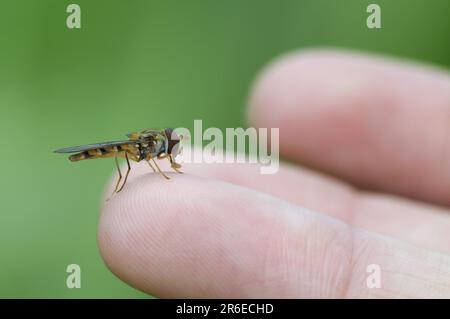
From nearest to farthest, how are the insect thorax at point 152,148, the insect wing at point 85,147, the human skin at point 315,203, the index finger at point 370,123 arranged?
the human skin at point 315,203, the insect wing at point 85,147, the insect thorax at point 152,148, the index finger at point 370,123

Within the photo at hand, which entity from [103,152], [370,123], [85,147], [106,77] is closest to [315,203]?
[370,123]

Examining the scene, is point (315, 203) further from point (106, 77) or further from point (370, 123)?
point (106, 77)

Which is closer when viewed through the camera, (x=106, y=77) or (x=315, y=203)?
(x=315, y=203)

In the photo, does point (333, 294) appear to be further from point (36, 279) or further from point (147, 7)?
Answer: point (147, 7)

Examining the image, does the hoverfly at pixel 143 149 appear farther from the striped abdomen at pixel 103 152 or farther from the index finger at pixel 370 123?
the index finger at pixel 370 123

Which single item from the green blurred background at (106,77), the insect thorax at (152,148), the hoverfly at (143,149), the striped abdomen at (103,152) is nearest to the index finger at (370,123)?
the green blurred background at (106,77)

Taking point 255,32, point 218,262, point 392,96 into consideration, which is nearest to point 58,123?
point 255,32
